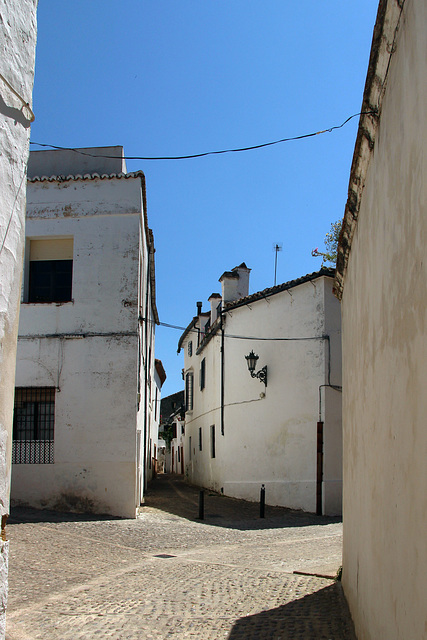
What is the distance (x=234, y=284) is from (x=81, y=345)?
8885 millimetres

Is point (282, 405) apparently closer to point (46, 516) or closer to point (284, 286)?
point (284, 286)

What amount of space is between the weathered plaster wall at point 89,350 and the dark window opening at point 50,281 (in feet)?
1.16

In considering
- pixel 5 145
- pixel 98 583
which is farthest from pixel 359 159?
pixel 98 583

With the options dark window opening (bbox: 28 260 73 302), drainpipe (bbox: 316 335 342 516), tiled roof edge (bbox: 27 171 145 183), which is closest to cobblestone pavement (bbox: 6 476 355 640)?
drainpipe (bbox: 316 335 342 516)

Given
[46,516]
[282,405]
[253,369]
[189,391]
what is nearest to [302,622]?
[46,516]

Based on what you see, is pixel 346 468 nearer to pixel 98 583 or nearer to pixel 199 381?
pixel 98 583

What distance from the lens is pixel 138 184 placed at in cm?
1445

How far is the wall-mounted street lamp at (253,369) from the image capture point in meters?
17.0

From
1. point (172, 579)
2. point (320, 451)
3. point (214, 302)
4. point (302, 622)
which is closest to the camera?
point (302, 622)

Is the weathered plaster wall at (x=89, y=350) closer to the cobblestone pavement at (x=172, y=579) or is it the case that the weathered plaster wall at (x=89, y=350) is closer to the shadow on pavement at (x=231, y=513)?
the cobblestone pavement at (x=172, y=579)

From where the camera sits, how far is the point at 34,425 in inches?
542

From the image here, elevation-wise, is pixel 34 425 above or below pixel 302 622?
above

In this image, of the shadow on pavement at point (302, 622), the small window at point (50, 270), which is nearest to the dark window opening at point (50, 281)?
the small window at point (50, 270)

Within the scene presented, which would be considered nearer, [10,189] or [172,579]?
[10,189]
